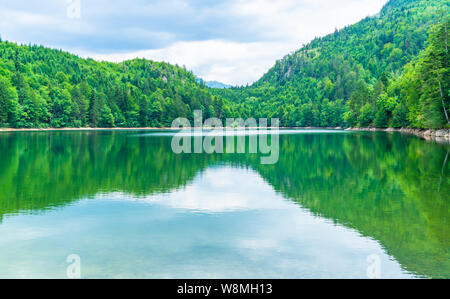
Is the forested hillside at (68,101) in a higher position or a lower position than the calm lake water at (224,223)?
higher

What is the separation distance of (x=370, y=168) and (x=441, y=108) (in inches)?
1644

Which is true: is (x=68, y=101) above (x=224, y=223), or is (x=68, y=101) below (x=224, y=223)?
above

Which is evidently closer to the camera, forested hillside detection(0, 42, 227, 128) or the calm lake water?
the calm lake water

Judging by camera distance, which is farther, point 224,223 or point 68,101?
point 68,101

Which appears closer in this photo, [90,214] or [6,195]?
[90,214]

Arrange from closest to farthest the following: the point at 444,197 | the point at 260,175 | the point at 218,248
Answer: the point at 218,248 < the point at 444,197 < the point at 260,175

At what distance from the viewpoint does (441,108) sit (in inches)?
2405

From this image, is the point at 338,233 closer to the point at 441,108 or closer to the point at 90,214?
the point at 90,214

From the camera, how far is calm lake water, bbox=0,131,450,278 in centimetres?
949

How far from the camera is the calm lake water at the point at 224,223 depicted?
949cm

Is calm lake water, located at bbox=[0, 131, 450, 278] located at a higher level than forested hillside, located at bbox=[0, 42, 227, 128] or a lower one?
lower

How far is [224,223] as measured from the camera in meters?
13.5

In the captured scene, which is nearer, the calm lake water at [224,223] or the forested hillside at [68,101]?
the calm lake water at [224,223]

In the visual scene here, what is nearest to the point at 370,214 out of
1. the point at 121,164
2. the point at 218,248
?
the point at 218,248
